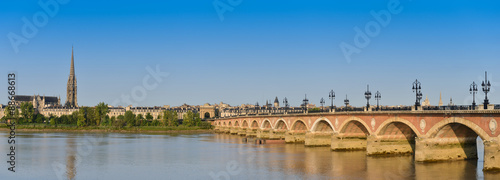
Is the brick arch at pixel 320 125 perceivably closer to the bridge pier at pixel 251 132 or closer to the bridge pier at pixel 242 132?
the bridge pier at pixel 251 132

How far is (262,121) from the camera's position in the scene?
377ft

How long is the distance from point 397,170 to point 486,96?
34.6 feet

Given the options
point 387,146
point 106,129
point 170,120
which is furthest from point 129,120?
point 387,146

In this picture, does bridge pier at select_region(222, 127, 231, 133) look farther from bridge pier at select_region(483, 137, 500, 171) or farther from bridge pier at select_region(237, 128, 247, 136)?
bridge pier at select_region(483, 137, 500, 171)

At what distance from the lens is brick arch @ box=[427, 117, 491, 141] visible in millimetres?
45244

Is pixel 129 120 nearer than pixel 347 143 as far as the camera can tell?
No

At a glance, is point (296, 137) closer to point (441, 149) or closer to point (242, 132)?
point (441, 149)

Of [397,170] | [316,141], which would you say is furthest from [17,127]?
[397,170]

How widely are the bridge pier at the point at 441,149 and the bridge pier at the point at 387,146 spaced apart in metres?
8.71

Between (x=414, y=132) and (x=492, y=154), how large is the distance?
1674 centimetres

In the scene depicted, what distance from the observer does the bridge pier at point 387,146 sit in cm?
6141

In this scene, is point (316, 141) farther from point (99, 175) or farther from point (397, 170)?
point (99, 175)

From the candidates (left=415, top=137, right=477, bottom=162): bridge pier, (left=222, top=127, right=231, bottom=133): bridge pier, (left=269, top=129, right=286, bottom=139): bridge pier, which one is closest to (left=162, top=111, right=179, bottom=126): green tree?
(left=222, top=127, right=231, bottom=133): bridge pier

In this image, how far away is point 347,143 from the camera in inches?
2790
